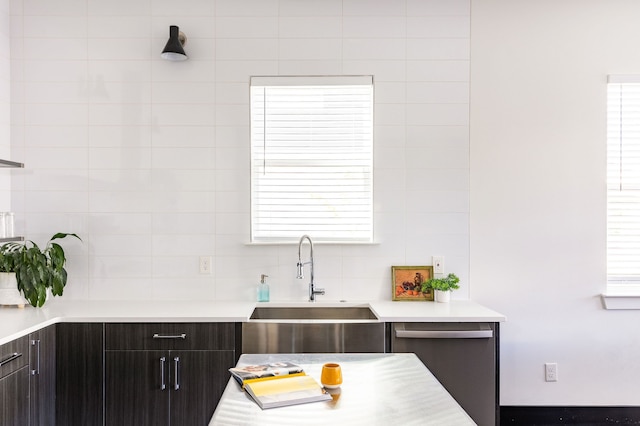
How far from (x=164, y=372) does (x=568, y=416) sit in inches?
97.6

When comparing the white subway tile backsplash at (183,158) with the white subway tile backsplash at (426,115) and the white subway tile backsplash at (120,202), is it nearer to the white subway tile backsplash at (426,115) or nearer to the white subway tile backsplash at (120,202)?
the white subway tile backsplash at (120,202)

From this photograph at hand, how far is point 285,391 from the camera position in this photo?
149 cm

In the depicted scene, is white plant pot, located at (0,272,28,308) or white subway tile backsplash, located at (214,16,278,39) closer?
white plant pot, located at (0,272,28,308)

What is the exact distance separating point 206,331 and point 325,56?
182 centimetres

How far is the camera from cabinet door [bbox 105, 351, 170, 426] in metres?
2.60

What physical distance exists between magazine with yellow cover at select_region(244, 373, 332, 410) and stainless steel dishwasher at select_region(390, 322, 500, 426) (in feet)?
3.82

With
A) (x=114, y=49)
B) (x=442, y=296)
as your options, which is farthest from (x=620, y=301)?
(x=114, y=49)

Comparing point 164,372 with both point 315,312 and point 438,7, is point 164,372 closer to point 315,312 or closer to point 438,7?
point 315,312

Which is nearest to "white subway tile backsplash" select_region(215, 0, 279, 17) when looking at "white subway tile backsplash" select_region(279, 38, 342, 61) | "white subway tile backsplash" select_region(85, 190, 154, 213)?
"white subway tile backsplash" select_region(279, 38, 342, 61)

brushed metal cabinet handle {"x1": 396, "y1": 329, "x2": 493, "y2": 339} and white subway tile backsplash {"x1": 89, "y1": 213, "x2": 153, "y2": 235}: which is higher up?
white subway tile backsplash {"x1": 89, "y1": 213, "x2": 153, "y2": 235}

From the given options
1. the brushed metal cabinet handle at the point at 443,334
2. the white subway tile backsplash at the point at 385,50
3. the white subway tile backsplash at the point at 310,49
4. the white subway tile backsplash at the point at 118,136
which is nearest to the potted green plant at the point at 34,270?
the white subway tile backsplash at the point at 118,136

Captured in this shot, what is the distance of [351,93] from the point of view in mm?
3219

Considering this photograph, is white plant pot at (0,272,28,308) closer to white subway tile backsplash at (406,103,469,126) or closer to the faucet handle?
the faucet handle

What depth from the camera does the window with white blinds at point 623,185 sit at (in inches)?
125
